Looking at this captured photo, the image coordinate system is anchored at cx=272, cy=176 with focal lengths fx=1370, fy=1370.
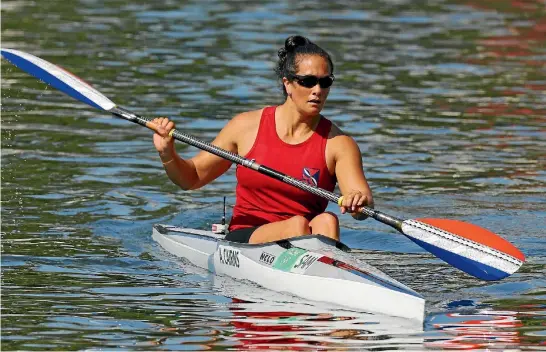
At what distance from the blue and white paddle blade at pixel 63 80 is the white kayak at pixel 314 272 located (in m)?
1.50

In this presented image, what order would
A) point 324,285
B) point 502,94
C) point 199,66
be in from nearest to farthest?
1. point 324,285
2. point 502,94
3. point 199,66

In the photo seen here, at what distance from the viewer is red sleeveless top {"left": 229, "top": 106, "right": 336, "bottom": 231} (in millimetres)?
9828

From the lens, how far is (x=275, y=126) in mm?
9938

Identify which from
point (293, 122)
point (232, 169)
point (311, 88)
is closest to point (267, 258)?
point (293, 122)

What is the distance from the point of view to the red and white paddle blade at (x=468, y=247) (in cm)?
920

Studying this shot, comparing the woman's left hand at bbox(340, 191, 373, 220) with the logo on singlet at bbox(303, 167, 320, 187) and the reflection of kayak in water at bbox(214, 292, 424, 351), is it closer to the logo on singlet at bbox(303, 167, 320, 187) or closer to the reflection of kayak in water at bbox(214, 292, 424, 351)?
the logo on singlet at bbox(303, 167, 320, 187)

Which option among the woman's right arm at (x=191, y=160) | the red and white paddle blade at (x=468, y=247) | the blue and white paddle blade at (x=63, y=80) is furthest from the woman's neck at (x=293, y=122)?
the blue and white paddle blade at (x=63, y=80)

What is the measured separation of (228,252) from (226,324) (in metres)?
1.75

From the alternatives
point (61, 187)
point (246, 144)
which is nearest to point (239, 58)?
point (61, 187)

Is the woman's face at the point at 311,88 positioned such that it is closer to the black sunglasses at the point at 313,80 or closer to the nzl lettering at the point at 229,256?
the black sunglasses at the point at 313,80

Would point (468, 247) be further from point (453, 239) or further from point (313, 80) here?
point (313, 80)

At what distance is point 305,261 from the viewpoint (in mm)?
9383

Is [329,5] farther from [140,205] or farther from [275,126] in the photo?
[275,126]

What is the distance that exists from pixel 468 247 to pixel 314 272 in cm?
107
